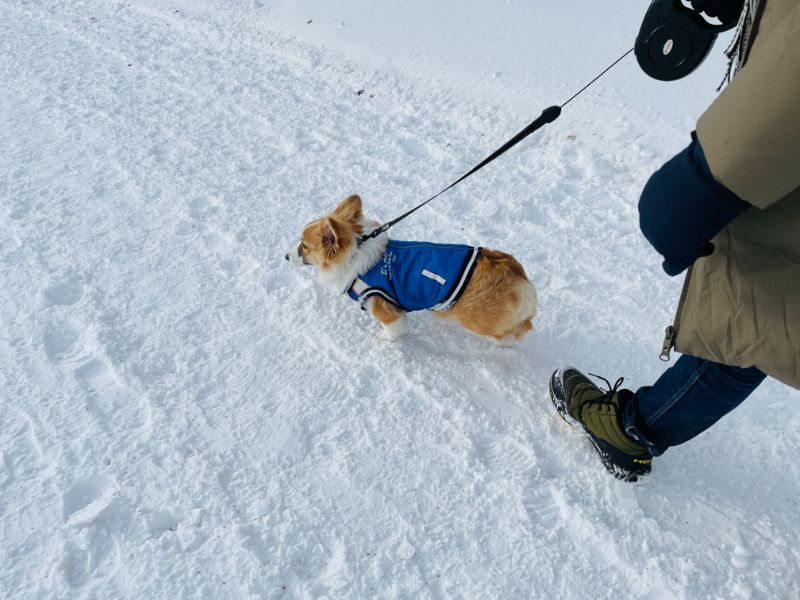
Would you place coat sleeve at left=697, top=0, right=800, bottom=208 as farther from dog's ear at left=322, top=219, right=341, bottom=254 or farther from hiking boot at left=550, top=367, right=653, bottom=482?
dog's ear at left=322, top=219, right=341, bottom=254

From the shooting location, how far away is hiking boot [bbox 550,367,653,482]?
90.4 inches

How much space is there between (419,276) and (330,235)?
1.71 feet

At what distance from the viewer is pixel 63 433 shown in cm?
244

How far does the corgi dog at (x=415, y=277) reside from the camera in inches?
108

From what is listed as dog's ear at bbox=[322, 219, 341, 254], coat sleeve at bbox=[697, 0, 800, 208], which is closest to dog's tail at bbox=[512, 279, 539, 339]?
dog's ear at bbox=[322, 219, 341, 254]

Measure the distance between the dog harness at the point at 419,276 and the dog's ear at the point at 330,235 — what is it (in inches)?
8.6

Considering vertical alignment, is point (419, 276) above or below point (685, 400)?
below

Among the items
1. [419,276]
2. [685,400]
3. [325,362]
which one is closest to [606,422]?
[685,400]

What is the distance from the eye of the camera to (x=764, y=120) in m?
1.07

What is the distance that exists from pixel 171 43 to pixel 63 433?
4.86 metres

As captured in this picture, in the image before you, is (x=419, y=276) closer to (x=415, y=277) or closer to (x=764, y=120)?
(x=415, y=277)

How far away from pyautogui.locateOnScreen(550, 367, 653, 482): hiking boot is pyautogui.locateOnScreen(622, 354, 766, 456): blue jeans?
45 mm

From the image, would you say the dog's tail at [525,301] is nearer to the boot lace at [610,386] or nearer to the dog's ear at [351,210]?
the boot lace at [610,386]

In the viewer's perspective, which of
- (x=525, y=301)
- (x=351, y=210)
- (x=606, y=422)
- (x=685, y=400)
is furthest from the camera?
(x=351, y=210)
